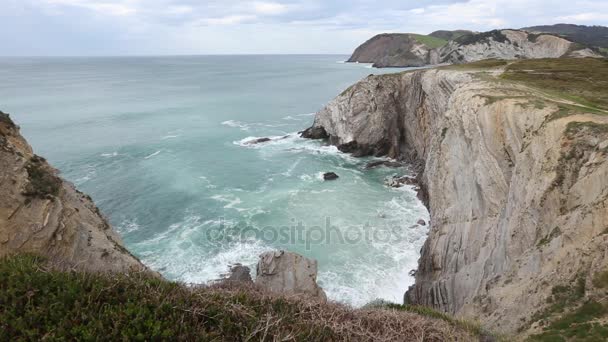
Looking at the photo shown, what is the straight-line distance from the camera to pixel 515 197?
63.4 feet

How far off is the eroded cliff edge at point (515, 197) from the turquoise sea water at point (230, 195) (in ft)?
16.1

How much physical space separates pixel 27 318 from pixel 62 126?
236 feet

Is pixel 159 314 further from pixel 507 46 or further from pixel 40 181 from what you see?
pixel 507 46

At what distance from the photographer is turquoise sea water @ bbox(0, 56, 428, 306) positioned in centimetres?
2817

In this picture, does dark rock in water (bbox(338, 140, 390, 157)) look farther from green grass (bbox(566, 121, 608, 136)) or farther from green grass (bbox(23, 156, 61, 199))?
green grass (bbox(23, 156, 61, 199))

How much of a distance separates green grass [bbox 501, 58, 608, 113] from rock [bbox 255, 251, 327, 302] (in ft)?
62.5

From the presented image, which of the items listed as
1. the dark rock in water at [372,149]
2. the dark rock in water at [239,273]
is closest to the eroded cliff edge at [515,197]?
the dark rock in water at [239,273]

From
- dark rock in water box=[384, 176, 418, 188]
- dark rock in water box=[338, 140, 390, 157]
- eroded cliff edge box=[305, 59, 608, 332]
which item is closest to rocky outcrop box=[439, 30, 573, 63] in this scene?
dark rock in water box=[338, 140, 390, 157]

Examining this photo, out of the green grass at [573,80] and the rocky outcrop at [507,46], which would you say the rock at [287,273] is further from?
the rocky outcrop at [507,46]

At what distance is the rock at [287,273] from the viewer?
20.5 m

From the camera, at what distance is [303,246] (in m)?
30.2

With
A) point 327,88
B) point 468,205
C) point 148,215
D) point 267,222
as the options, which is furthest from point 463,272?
point 327,88

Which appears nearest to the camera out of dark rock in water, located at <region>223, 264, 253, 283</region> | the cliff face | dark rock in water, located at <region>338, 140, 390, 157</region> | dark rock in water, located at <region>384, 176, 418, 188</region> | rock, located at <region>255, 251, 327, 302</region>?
the cliff face

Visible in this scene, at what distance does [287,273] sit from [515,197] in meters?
12.7
